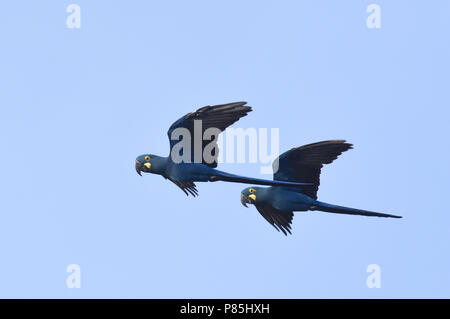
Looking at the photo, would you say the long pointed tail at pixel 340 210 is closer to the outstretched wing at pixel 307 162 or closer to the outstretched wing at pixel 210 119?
the outstretched wing at pixel 307 162

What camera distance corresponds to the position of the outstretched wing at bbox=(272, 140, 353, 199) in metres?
27.7

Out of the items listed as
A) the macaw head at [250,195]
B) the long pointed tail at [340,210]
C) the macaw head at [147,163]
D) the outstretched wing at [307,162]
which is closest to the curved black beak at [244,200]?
the macaw head at [250,195]

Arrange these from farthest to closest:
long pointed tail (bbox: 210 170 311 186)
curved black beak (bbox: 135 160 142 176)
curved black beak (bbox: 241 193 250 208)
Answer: curved black beak (bbox: 241 193 250 208)
curved black beak (bbox: 135 160 142 176)
long pointed tail (bbox: 210 170 311 186)

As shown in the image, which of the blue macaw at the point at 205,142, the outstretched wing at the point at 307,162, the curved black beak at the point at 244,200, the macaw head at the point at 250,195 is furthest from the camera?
the curved black beak at the point at 244,200

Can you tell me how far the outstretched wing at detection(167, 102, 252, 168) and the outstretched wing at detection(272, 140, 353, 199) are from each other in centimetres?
164

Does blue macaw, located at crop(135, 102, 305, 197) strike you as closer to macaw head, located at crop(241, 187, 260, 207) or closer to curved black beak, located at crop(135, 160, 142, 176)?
curved black beak, located at crop(135, 160, 142, 176)

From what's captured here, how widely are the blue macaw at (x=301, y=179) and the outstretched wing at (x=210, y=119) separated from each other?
1644mm

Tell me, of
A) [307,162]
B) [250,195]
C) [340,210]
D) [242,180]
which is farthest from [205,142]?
[340,210]

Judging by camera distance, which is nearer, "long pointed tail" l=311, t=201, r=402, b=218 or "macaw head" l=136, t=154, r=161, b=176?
"long pointed tail" l=311, t=201, r=402, b=218

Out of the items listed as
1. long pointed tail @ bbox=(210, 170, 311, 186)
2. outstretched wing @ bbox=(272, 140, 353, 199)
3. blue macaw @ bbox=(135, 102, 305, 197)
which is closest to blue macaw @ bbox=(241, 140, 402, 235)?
outstretched wing @ bbox=(272, 140, 353, 199)

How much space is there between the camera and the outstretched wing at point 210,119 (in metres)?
27.3

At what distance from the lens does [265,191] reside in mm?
28531

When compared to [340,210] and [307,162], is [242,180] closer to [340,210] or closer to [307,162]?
[307,162]

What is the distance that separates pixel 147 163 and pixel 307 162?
4.09 meters
